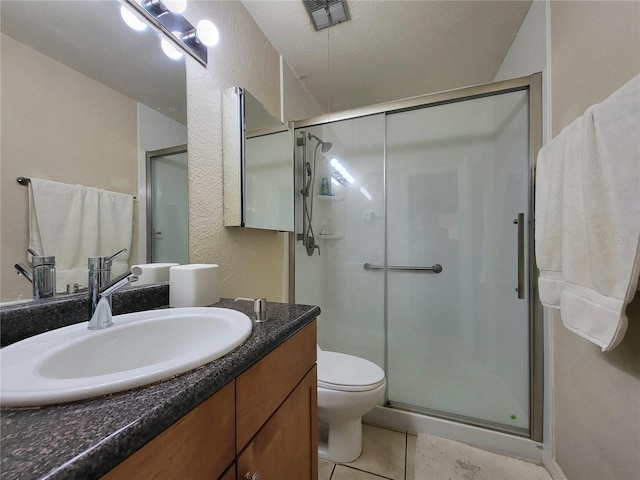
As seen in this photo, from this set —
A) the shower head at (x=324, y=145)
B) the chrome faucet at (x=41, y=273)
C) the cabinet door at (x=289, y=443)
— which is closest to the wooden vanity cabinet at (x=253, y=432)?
the cabinet door at (x=289, y=443)

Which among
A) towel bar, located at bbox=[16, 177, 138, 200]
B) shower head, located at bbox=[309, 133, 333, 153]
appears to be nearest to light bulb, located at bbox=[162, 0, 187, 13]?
towel bar, located at bbox=[16, 177, 138, 200]

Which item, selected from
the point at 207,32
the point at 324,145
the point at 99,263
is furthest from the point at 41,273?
the point at 324,145

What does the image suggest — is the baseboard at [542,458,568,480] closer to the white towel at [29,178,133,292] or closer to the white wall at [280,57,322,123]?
the white towel at [29,178,133,292]

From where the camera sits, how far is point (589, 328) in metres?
0.77

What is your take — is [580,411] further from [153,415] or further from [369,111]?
[369,111]

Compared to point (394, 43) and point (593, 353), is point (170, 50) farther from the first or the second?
point (593, 353)

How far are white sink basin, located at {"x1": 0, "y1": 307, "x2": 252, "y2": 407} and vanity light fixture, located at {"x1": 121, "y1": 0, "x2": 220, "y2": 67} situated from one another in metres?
0.98

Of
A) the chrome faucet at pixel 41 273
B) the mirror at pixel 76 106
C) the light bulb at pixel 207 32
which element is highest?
the light bulb at pixel 207 32

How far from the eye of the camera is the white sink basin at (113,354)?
0.35 metres

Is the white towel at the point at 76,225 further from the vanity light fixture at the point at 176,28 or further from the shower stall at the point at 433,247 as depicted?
the shower stall at the point at 433,247

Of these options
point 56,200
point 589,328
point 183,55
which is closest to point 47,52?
point 56,200

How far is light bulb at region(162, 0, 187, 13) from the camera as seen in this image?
937 millimetres

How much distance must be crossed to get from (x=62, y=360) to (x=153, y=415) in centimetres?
32

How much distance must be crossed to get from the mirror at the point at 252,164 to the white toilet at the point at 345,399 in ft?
2.71
